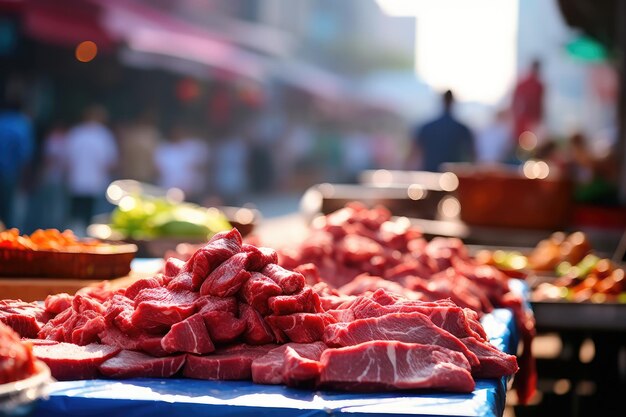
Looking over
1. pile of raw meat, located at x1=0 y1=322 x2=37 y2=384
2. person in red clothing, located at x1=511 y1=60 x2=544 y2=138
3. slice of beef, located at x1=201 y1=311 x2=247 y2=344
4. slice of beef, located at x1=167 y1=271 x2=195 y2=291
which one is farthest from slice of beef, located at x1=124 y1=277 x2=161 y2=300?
person in red clothing, located at x1=511 y1=60 x2=544 y2=138

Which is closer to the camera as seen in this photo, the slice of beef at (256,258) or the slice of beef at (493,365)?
the slice of beef at (493,365)

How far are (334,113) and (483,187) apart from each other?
35310 millimetres

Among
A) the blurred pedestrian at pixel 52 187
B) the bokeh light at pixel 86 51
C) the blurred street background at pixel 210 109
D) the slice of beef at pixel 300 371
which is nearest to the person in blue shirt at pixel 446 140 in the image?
the blurred street background at pixel 210 109

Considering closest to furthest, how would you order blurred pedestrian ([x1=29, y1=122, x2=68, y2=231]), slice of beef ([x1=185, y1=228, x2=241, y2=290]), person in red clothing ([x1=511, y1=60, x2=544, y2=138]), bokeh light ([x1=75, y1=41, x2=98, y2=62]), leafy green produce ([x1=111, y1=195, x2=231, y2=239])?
slice of beef ([x1=185, y1=228, x2=241, y2=290]), leafy green produce ([x1=111, y1=195, x2=231, y2=239]), blurred pedestrian ([x1=29, y1=122, x2=68, y2=231]), person in red clothing ([x1=511, y1=60, x2=544, y2=138]), bokeh light ([x1=75, y1=41, x2=98, y2=62])

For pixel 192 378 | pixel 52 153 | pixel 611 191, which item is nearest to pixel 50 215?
pixel 52 153

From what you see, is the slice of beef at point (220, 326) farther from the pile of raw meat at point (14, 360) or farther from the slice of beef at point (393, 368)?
the pile of raw meat at point (14, 360)

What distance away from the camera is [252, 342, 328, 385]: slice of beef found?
10.5 feet

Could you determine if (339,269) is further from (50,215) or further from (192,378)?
(50,215)

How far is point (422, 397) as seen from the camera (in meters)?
3.11

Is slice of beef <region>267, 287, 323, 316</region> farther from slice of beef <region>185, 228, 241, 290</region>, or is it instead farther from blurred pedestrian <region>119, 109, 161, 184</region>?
blurred pedestrian <region>119, 109, 161, 184</region>

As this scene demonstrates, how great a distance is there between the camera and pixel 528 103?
18.8 meters

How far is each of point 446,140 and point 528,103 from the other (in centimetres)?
527

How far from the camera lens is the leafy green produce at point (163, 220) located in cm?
765

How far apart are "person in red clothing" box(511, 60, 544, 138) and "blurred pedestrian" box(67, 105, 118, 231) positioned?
7504 millimetres
